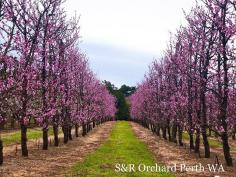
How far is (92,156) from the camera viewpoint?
32938 millimetres

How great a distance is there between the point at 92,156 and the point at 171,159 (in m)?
6.16

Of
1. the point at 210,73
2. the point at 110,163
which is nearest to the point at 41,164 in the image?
the point at 110,163

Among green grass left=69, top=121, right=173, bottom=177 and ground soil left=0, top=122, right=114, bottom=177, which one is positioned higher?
ground soil left=0, top=122, right=114, bottom=177

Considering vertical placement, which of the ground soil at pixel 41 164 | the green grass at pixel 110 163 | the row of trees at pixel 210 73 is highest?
the row of trees at pixel 210 73

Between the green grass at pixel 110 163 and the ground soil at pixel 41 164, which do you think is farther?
the green grass at pixel 110 163

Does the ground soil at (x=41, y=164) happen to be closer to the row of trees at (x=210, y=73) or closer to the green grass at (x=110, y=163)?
the green grass at (x=110, y=163)

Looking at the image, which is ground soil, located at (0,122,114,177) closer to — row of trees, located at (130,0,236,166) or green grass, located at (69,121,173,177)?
green grass, located at (69,121,173,177)

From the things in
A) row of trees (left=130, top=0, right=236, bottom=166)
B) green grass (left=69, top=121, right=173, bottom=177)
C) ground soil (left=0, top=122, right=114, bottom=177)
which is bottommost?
green grass (left=69, top=121, right=173, bottom=177)

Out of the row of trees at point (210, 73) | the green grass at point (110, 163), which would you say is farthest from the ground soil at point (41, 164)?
the row of trees at point (210, 73)

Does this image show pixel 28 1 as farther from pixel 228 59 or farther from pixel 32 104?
pixel 228 59

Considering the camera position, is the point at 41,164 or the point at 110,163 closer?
the point at 41,164

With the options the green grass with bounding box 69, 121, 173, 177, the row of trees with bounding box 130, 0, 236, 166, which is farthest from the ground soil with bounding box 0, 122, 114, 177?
the row of trees with bounding box 130, 0, 236, 166

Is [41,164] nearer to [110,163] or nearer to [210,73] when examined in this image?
[110,163]

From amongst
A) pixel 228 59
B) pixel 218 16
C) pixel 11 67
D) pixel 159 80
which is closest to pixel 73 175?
pixel 11 67
